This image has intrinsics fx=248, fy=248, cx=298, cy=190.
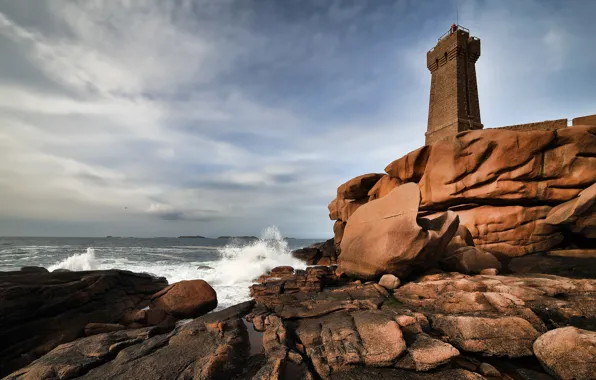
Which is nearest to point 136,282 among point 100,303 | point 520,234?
point 100,303

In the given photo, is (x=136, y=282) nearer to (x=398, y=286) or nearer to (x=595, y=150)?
(x=398, y=286)

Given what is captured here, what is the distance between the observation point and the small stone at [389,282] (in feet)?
32.9

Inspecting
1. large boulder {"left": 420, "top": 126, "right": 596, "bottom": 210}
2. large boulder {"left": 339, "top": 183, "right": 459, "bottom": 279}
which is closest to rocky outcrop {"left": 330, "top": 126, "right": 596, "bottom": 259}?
large boulder {"left": 420, "top": 126, "right": 596, "bottom": 210}

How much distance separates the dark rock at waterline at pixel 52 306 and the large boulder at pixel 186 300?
117 cm

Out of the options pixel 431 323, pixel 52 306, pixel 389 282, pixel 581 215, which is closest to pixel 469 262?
pixel 389 282

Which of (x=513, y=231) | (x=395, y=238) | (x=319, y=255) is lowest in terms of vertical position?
(x=319, y=255)

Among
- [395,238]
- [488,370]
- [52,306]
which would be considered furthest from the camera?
[395,238]

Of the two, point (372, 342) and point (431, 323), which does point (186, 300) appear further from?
point (431, 323)

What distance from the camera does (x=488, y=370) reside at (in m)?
4.98

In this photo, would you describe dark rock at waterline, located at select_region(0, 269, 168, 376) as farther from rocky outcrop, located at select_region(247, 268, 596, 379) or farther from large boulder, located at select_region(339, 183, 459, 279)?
large boulder, located at select_region(339, 183, 459, 279)

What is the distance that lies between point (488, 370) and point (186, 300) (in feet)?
31.1

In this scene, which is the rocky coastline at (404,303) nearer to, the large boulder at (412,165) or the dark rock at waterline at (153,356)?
the dark rock at waterline at (153,356)

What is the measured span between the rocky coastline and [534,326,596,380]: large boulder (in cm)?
2

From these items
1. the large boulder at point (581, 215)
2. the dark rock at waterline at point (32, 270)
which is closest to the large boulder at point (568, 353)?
the large boulder at point (581, 215)
